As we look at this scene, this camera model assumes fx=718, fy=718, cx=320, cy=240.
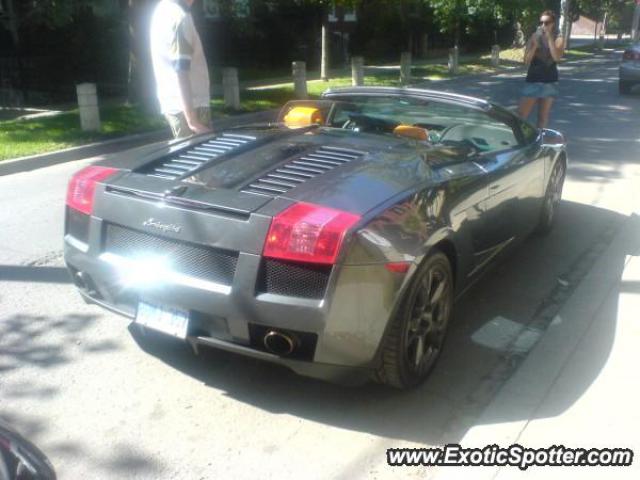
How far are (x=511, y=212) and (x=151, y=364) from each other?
8.03 ft

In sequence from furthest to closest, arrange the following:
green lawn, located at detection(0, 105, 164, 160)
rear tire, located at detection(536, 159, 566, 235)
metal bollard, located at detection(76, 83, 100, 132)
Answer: metal bollard, located at detection(76, 83, 100, 132), green lawn, located at detection(0, 105, 164, 160), rear tire, located at detection(536, 159, 566, 235)

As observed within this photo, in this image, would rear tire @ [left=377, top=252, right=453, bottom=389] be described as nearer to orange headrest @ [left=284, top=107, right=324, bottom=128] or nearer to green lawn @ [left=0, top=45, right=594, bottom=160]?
orange headrest @ [left=284, top=107, right=324, bottom=128]

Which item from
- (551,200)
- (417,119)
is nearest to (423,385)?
(417,119)

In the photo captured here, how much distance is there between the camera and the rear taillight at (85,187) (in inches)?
139

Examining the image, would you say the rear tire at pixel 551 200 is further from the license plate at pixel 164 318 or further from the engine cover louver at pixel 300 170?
the license plate at pixel 164 318

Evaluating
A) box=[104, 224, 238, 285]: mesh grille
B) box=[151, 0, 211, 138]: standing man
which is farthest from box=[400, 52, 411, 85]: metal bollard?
box=[104, 224, 238, 285]: mesh grille

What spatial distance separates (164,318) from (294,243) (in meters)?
0.75

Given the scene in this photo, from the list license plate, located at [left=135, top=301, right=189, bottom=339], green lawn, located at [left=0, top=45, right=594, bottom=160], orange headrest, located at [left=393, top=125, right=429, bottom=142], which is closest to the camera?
license plate, located at [left=135, top=301, right=189, bottom=339]

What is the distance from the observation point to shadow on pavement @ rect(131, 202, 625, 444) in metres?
3.37

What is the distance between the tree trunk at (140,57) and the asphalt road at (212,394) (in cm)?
945

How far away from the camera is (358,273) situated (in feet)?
9.72

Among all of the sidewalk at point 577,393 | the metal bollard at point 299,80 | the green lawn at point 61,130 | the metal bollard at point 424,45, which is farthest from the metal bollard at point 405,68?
the sidewalk at point 577,393

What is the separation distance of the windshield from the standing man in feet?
3.72

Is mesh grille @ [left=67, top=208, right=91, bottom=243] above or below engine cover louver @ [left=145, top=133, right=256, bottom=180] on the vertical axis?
below
